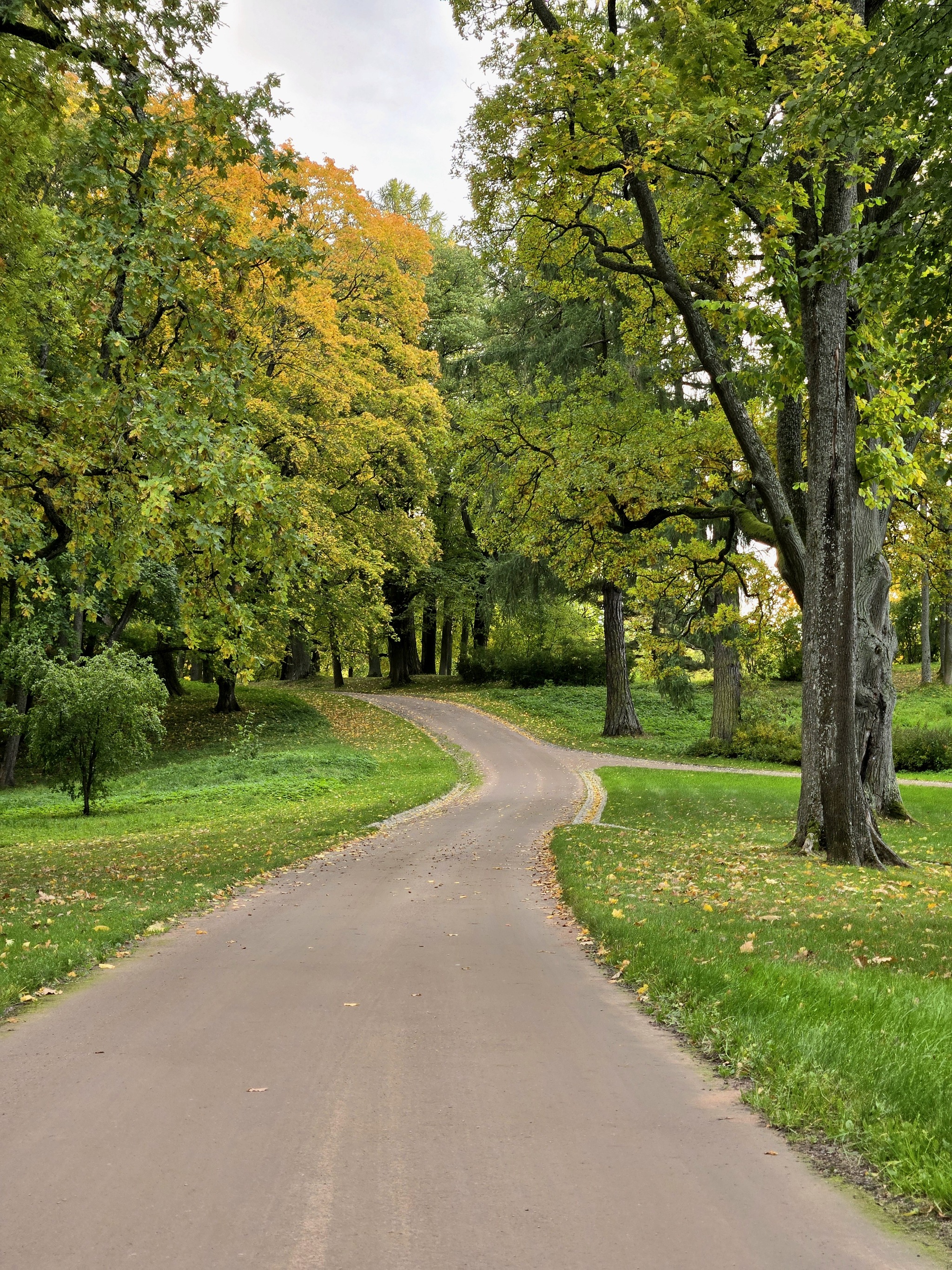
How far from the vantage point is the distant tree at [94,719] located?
60.1ft

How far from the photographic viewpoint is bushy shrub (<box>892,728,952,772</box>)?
2389 cm

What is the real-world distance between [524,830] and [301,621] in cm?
1847

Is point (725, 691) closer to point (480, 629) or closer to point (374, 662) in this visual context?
point (480, 629)

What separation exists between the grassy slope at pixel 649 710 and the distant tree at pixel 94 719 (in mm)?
14338

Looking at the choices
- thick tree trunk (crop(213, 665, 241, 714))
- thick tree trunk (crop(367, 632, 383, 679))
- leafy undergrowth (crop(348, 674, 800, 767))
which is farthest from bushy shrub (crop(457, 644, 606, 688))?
thick tree trunk (crop(213, 665, 241, 714))

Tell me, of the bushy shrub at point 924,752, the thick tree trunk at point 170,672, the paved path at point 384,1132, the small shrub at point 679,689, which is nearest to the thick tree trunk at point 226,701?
the thick tree trunk at point 170,672

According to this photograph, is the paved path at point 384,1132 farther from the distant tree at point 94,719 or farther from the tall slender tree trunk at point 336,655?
the tall slender tree trunk at point 336,655

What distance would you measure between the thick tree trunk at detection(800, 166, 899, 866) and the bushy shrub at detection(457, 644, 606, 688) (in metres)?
29.9

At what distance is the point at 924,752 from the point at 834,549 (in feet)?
50.5

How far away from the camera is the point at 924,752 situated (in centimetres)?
2402

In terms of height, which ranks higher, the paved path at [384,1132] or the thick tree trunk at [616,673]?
the thick tree trunk at [616,673]

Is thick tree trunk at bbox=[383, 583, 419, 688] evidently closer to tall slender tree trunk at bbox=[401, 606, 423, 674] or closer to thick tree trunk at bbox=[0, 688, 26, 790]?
tall slender tree trunk at bbox=[401, 606, 423, 674]

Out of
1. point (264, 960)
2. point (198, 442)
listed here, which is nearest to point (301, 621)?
point (198, 442)

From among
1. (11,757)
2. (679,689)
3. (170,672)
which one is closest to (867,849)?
(679,689)
